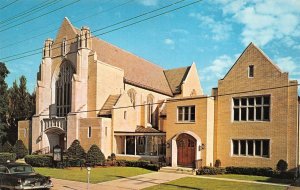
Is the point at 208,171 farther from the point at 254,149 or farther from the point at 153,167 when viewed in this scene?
the point at 153,167

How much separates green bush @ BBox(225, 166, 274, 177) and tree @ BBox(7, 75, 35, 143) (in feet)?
118

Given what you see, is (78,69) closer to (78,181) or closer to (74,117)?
(74,117)

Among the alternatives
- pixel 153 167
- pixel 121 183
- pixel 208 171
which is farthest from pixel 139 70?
pixel 121 183

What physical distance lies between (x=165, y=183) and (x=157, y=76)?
31739mm

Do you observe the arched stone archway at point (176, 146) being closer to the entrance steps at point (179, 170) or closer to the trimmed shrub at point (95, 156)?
the entrance steps at point (179, 170)

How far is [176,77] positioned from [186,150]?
25.3 m

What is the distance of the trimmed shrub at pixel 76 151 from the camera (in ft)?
111

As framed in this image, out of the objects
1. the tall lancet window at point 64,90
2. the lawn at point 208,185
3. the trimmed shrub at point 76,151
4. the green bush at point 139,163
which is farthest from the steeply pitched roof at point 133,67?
the lawn at point 208,185

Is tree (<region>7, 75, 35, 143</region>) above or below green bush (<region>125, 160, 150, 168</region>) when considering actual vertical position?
above

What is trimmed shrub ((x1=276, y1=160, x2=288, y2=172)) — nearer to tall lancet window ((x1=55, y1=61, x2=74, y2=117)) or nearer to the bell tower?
the bell tower

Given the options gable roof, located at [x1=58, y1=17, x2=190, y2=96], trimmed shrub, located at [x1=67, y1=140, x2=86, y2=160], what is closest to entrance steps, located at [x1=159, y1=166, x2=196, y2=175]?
trimmed shrub, located at [x1=67, y1=140, x2=86, y2=160]

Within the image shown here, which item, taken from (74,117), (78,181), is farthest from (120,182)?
(74,117)

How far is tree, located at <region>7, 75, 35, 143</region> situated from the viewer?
53.1 metres

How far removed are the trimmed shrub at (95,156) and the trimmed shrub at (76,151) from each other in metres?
1.16
